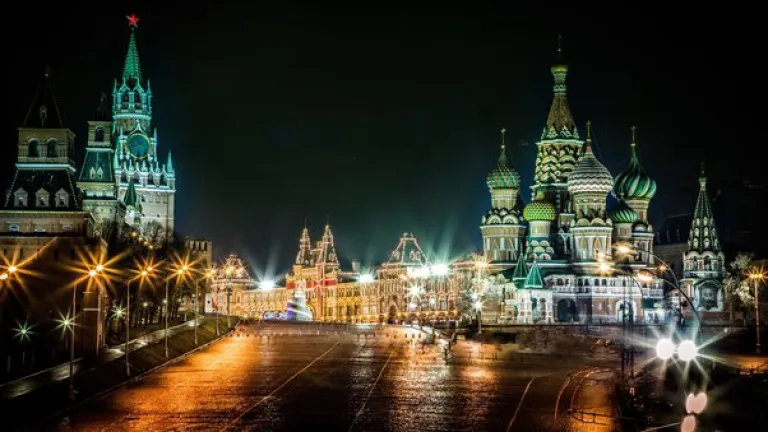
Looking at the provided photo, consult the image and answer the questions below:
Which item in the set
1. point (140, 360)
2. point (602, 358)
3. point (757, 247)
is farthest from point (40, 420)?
point (757, 247)

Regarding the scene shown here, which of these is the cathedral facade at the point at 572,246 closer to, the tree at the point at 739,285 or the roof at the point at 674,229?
the tree at the point at 739,285

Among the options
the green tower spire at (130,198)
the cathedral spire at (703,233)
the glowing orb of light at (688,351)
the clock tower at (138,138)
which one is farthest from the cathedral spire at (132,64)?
the glowing orb of light at (688,351)

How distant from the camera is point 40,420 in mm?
42656

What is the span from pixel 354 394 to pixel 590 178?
90.3 m

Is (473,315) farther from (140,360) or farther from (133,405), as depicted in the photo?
(133,405)

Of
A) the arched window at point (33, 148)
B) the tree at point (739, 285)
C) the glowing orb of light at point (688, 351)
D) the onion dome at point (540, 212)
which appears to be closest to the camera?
the glowing orb of light at point (688, 351)

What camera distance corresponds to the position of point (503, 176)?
149 metres

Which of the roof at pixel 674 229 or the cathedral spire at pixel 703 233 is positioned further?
the roof at pixel 674 229

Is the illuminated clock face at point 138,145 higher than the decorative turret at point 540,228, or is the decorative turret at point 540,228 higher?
the illuminated clock face at point 138,145

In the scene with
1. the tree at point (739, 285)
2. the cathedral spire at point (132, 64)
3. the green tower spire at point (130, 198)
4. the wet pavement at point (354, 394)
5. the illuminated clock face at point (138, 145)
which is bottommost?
the wet pavement at point (354, 394)

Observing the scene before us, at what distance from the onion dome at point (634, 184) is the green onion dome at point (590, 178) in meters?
9.09

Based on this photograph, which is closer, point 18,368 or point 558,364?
point 18,368

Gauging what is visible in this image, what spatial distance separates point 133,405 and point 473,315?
96.1 metres

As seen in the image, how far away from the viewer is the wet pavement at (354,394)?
140 ft
